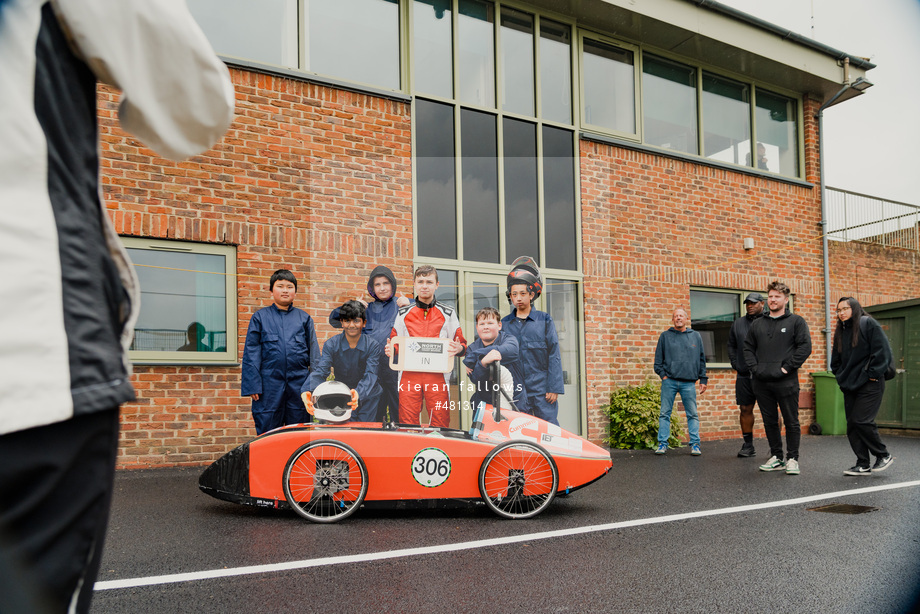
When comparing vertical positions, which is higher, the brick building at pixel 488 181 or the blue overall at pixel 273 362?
the brick building at pixel 488 181

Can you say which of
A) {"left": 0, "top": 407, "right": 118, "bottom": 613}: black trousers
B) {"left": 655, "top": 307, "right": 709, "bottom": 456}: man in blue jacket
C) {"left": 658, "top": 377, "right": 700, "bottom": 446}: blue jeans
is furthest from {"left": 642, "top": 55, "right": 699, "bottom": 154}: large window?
{"left": 0, "top": 407, "right": 118, "bottom": 613}: black trousers

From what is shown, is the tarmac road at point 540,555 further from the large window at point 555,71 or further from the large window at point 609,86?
the large window at point 609,86

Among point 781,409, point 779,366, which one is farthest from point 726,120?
point 781,409

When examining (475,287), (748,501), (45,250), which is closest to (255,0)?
(475,287)

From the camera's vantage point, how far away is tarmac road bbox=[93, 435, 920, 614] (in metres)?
3.15

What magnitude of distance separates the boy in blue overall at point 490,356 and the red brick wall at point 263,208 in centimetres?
181

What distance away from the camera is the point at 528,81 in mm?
9422

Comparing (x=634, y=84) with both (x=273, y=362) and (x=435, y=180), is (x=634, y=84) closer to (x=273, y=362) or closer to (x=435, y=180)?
(x=435, y=180)

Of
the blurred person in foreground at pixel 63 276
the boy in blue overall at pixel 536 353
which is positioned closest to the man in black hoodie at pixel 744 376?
the boy in blue overall at pixel 536 353

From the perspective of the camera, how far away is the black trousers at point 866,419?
7031mm

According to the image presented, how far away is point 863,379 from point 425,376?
4684 millimetres

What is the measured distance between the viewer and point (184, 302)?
23.5 feet

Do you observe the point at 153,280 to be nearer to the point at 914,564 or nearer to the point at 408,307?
the point at 408,307

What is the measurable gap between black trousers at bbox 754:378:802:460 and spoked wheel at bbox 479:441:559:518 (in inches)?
136
